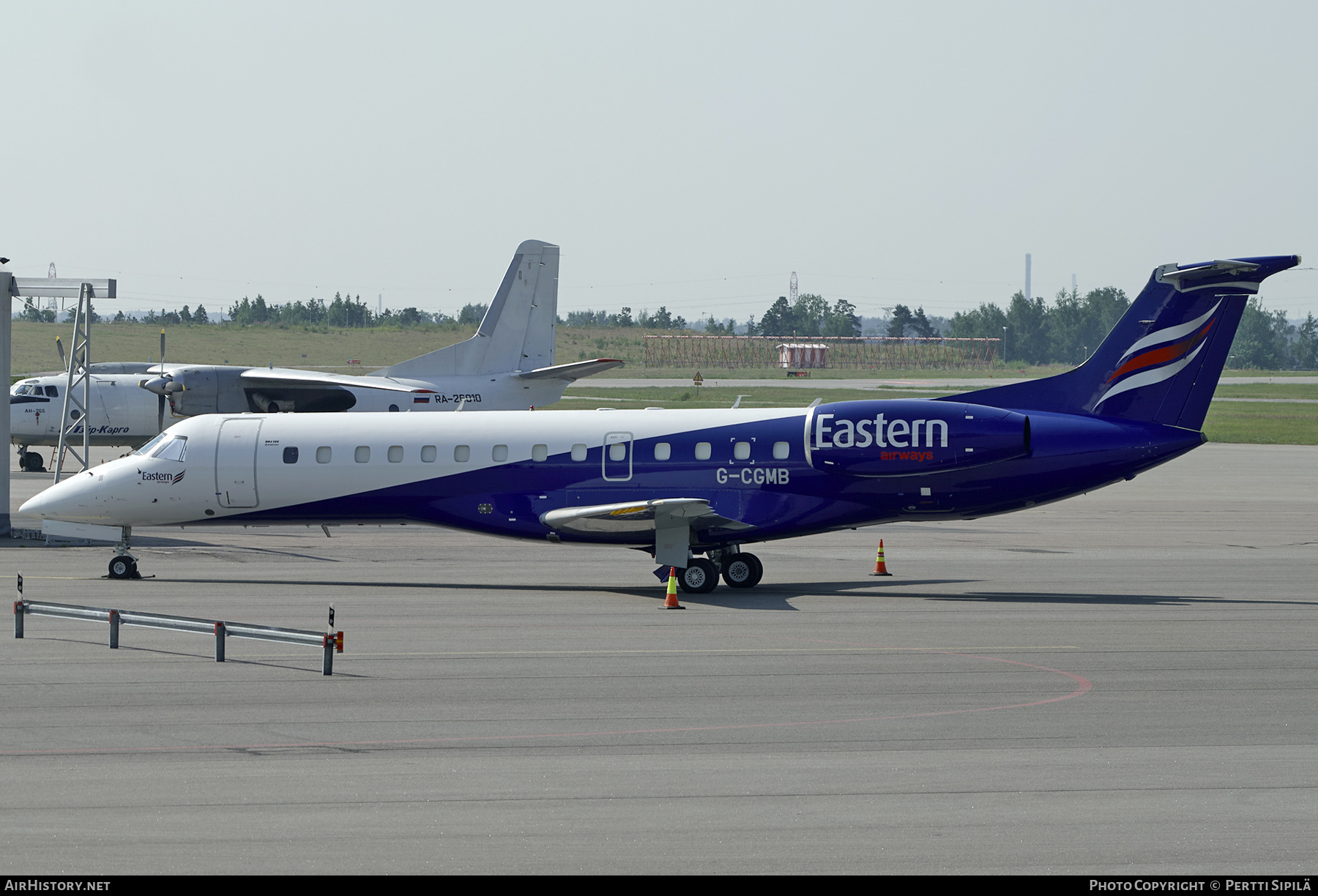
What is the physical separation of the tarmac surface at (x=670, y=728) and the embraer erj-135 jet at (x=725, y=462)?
116cm

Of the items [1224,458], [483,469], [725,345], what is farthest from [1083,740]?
[725,345]

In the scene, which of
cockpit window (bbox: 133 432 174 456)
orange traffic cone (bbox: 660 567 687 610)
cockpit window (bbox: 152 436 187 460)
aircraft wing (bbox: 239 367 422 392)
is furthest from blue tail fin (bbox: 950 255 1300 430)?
aircraft wing (bbox: 239 367 422 392)

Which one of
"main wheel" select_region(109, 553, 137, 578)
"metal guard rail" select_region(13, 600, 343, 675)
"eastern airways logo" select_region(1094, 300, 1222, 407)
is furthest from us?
"main wheel" select_region(109, 553, 137, 578)

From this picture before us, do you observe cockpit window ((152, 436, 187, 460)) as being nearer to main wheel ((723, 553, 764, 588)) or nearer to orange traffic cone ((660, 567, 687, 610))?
orange traffic cone ((660, 567, 687, 610))

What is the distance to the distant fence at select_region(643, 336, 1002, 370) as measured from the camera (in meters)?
154

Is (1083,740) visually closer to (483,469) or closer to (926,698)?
(926,698)

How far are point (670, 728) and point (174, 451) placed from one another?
1420 centimetres

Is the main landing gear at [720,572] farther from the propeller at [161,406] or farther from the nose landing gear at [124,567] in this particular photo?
the propeller at [161,406]

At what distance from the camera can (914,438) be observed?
2138 cm

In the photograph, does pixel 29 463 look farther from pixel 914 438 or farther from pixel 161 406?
pixel 914 438

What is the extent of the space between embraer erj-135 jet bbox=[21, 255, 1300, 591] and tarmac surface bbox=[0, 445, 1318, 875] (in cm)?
116

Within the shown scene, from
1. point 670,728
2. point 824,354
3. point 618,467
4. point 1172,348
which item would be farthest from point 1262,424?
point 824,354

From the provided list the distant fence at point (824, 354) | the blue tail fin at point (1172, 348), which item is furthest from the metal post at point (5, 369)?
the distant fence at point (824, 354)

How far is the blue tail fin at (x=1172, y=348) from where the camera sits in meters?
21.4
